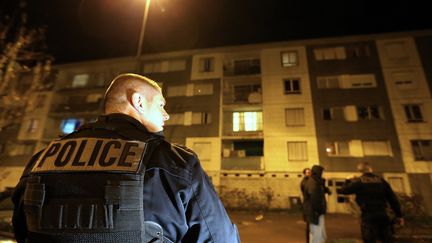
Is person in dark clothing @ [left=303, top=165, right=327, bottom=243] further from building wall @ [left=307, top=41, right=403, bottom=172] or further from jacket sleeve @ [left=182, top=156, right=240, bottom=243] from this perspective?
building wall @ [left=307, top=41, right=403, bottom=172]

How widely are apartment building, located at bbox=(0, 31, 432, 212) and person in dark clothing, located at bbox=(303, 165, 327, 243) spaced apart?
40.5 feet

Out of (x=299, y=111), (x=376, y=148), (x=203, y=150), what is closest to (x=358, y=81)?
(x=299, y=111)

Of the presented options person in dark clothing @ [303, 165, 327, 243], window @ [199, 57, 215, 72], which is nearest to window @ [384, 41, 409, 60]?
window @ [199, 57, 215, 72]

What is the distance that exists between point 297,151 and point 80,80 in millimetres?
22165

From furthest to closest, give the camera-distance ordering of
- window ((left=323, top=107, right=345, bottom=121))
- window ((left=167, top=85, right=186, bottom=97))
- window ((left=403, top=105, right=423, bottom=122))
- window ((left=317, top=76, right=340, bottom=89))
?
1. window ((left=167, top=85, right=186, bottom=97))
2. window ((left=317, top=76, right=340, bottom=89))
3. window ((left=323, top=107, right=345, bottom=121))
4. window ((left=403, top=105, right=423, bottom=122))

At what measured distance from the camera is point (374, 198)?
16.3ft

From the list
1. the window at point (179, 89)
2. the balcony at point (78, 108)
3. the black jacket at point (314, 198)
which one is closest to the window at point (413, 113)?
the black jacket at point (314, 198)

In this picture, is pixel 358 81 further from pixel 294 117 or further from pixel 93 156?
pixel 93 156

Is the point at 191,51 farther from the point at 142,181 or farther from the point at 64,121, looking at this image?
the point at 142,181

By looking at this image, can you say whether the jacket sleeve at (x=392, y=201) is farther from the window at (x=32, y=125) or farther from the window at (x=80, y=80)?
the window at (x=32, y=125)

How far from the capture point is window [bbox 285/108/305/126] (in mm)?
19938

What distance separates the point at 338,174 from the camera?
1795 centimetres

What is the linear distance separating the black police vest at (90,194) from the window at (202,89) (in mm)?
20994

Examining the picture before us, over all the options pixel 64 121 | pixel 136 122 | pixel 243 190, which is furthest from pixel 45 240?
pixel 64 121
